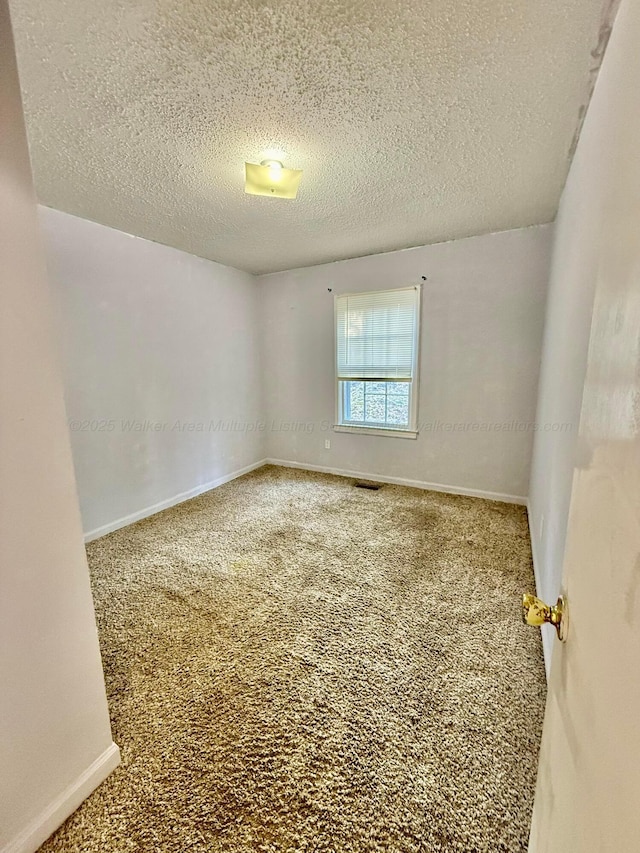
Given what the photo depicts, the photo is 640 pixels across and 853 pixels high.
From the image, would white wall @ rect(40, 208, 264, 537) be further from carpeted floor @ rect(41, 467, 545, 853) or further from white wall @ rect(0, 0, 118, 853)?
white wall @ rect(0, 0, 118, 853)

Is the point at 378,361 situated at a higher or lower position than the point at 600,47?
lower

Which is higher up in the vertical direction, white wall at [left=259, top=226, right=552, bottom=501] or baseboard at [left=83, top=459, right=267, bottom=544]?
white wall at [left=259, top=226, right=552, bottom=501]

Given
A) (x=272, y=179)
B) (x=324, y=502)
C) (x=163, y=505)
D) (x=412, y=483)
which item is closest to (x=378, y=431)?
(x=412, y=483)

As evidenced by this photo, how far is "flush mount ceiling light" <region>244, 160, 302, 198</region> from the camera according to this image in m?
1.81

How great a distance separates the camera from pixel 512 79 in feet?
4.43

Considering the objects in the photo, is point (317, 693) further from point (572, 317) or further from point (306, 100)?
point (306, 100)

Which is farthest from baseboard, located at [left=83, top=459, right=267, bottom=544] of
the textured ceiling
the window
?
the textured ceiling

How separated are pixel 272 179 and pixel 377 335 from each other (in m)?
2.06

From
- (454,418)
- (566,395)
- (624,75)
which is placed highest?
(624,75)

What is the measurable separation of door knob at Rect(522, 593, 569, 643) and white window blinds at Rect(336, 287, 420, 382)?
3048mm

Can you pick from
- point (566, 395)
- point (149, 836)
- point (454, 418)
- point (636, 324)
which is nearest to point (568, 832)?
point (636, 324)

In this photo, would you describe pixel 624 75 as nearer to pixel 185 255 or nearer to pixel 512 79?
pixel 512 79

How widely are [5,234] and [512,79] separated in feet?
5.98

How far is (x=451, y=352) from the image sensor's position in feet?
11.0
